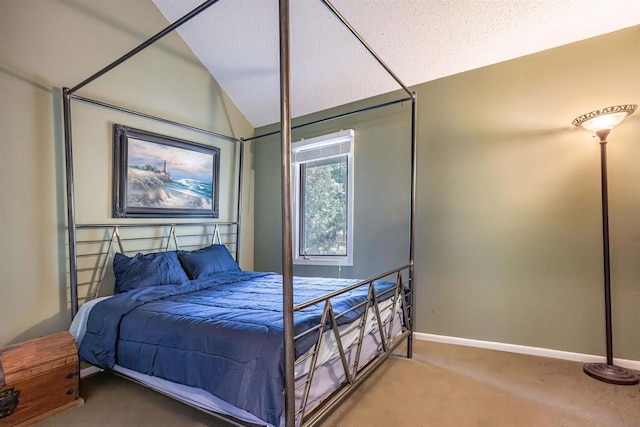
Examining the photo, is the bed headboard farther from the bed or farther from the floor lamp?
the floor lamp

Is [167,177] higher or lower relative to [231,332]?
higher

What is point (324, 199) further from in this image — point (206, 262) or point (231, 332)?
point (231, 332)

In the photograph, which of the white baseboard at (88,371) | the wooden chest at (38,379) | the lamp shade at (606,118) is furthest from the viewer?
the white baseboard at (88,371)

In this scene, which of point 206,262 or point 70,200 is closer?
point 70,200

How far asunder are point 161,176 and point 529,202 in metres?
3.26

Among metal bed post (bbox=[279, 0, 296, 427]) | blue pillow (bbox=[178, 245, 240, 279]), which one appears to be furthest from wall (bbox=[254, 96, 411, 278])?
metal bed post (bbox=[279, 0, 296, 427])

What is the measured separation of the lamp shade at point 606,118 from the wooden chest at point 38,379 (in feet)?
12.2

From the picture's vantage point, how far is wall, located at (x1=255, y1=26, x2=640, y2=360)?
7.71ft

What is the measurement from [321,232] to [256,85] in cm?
180

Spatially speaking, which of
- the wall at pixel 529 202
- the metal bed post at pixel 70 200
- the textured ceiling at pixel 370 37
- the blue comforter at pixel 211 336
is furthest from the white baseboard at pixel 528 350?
the metal bed post at pixel 70 200

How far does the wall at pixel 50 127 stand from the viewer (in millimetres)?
2092

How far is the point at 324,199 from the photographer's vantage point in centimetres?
371

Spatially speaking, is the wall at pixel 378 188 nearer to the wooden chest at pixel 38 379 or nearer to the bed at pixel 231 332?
the bed at pixel 231 332

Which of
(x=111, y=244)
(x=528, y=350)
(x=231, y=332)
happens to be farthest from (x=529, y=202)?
A: (x=111, y=244)
